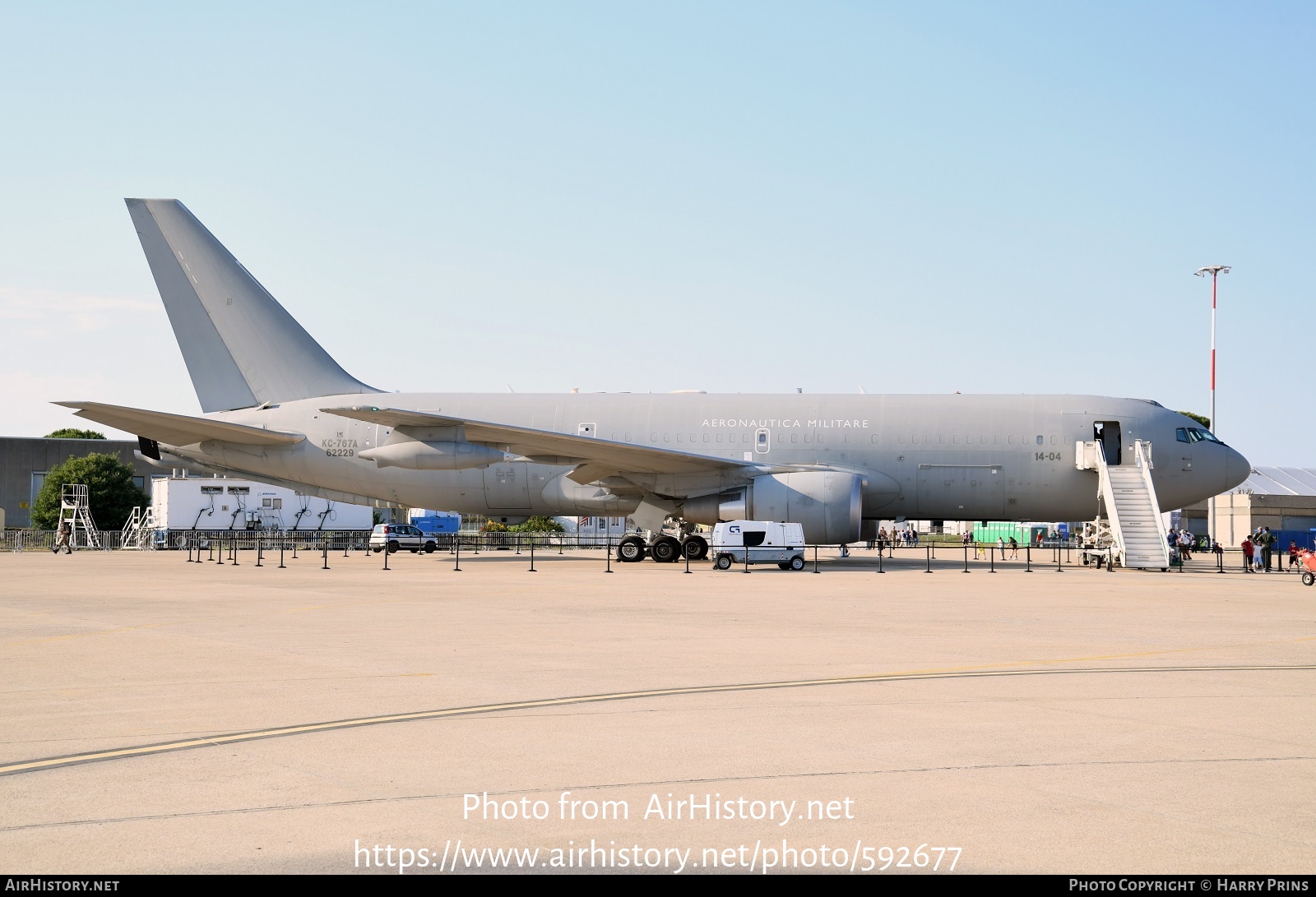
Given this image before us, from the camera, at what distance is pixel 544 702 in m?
9.23

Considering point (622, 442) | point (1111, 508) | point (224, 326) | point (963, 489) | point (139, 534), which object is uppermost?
point (224, 326)

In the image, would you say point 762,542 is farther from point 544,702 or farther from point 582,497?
point 544,702

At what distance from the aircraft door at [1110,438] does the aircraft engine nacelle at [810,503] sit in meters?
7.55

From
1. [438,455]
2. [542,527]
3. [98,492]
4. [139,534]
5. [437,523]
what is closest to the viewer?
[438,455]

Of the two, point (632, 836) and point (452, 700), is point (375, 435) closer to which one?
point (452, 700)

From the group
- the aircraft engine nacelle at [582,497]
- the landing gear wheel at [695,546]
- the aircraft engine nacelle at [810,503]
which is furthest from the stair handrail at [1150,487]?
the aircraft engine nacelle at [582,497]

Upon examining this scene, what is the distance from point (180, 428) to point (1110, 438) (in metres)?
29.1

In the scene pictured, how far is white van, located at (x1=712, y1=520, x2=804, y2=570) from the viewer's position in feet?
104

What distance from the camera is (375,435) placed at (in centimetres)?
3738

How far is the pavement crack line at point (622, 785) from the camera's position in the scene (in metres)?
5.55

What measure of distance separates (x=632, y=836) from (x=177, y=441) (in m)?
35.8

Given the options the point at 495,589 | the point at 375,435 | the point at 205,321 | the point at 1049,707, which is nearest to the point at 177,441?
the point at 205,321

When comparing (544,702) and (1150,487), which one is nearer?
(544,702)

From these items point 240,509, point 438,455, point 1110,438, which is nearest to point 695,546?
point 438,455
